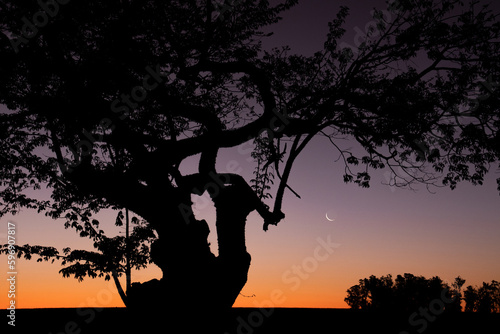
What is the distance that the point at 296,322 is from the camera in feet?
41.1

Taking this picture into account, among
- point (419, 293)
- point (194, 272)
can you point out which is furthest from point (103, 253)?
point (419, 293)

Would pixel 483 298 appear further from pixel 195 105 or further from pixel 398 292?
pixel 195 105

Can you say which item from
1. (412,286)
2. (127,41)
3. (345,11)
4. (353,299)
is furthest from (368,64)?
(412,286)

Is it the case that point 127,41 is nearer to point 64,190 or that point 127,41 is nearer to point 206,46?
point 206,46

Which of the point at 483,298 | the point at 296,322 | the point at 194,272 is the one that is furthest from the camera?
the point at 483,298

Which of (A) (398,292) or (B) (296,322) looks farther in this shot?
(A) (398,292)

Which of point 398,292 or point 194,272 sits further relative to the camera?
point 398,292

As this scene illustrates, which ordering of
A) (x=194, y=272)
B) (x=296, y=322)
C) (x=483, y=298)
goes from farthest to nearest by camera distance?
1. (x=483, y=298)
2. (x=296, y=322)
3. (x=194, y=272)

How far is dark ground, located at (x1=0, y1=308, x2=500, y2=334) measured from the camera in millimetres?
11125

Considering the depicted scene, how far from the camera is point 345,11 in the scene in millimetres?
11078

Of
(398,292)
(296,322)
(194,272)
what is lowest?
(296,322)

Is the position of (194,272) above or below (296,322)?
above

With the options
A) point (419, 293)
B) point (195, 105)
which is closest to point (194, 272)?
point (195, 105)

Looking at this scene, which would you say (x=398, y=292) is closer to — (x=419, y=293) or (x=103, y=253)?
(x=419, y=293)
